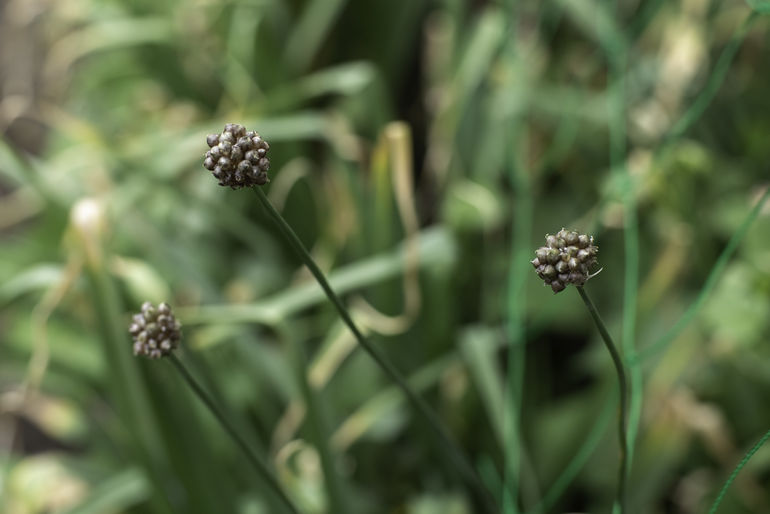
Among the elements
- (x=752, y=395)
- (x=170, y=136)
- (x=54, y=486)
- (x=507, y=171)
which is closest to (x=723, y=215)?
(x=752, y=395)

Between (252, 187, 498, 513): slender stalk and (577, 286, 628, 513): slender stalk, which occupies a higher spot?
(252, 187, 498, 513): slender stalk

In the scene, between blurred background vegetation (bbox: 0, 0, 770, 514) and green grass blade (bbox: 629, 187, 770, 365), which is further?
blurred background vegetation (bbox: 0, 0, 770, 514)

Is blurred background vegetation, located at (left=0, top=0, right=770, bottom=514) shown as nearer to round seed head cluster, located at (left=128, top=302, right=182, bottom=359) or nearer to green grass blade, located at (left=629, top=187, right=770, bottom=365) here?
green grass blade, located at (left=629, top=187, right=770, bottom=365)

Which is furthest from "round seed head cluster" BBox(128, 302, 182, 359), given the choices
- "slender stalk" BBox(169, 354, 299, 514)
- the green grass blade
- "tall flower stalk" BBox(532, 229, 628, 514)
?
the green grass blade

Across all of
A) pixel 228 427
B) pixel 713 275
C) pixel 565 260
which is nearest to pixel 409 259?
pixel 713 275

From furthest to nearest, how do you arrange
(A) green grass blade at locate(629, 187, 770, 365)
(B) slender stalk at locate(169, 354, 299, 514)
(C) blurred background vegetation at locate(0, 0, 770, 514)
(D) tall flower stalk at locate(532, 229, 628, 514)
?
(C) blurred background vegetation at locate(0, 0, 770, 514) → (A) green grass blade at locate(629, 187, 770, 365) → (B) slender stalk at locate(169, 354, 299, 514) → (D) tall flower stalk at locate(532, 229, 628, 514)

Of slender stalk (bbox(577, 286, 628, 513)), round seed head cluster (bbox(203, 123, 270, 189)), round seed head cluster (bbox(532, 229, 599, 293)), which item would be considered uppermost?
round seed head cluster (bbox(203, 123, 270, 189))

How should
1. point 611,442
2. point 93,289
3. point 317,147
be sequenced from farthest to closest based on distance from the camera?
point 317,147
point 611,442
point 93,289

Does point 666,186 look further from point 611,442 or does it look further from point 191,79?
point 191,79
